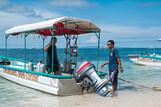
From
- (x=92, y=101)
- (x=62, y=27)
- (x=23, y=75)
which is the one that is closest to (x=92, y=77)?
(x=92, y=101)

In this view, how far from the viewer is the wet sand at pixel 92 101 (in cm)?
898

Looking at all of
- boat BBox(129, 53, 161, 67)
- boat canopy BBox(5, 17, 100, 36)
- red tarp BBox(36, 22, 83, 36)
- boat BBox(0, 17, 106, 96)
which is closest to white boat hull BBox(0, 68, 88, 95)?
boat BBox(0, 17, 106, 96)

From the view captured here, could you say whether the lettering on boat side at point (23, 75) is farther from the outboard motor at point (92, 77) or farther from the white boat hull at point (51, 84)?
the outboard motor at point (92, 77)

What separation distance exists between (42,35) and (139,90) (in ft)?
16.4

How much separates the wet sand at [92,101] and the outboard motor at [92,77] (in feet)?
0.83

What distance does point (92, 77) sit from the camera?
1008 centimetres

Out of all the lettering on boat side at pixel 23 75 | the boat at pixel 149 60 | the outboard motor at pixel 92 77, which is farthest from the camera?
the boat at pixel 149 60

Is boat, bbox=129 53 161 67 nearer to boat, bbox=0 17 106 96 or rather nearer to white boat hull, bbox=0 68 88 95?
boat, bbox=0 17 106 96

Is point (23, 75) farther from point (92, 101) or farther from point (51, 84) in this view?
point (92, 101)

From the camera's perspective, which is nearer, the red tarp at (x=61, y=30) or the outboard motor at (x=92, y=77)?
the outboard motor at (x=92, y=77)

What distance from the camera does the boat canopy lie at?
33.7 ft

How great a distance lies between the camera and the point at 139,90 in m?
11.7

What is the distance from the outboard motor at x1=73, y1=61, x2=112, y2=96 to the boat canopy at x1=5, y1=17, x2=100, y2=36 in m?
1.64

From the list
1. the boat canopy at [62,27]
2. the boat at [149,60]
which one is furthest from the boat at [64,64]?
the boat at [149,60]
